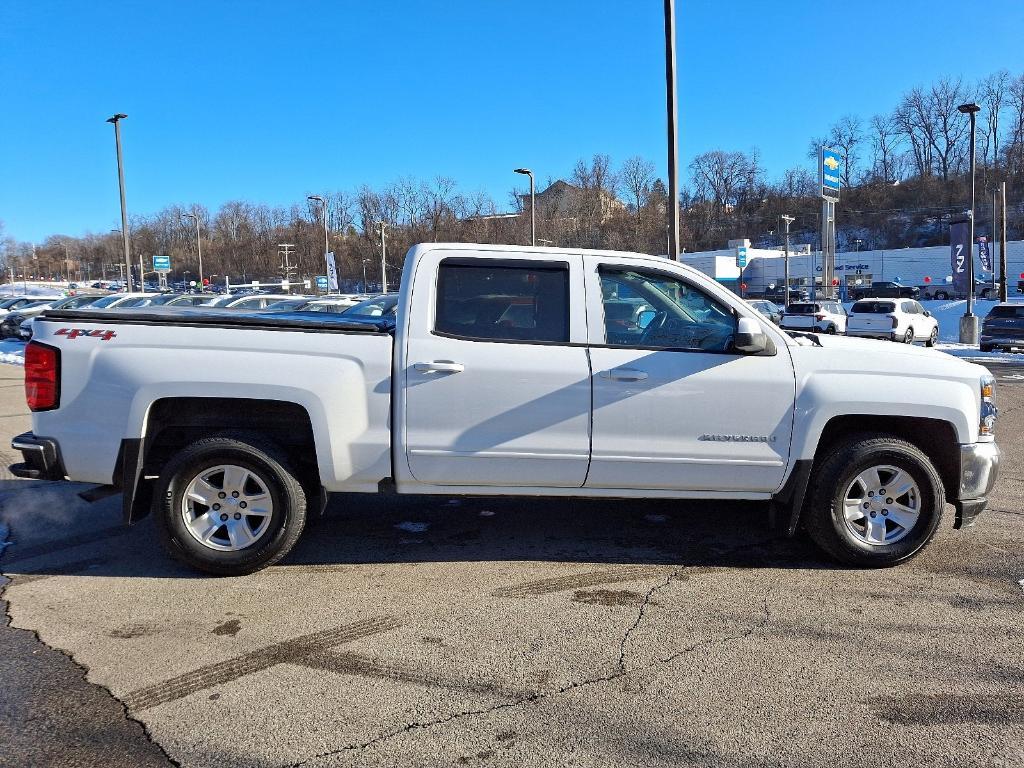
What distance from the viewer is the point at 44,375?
4.45 meters

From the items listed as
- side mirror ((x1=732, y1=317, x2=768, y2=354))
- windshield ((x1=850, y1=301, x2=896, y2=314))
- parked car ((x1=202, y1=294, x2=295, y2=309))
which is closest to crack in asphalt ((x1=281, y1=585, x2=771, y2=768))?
side mirror ((x1=732, y1=317, x2=768, y2=354))

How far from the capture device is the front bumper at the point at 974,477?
15.4ft

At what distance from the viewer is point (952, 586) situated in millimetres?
4477

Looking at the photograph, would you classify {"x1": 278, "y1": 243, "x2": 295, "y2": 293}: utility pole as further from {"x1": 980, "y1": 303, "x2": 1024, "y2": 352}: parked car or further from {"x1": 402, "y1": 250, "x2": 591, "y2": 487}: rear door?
{"x1": 402, "y1": 250, "x2": 591, "y2": 487}: rear door

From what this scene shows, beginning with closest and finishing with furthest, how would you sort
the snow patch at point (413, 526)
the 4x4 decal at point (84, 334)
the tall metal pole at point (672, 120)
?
the 4x4 decal at point (84, 334) → the snow patch at point (413, 526) → the tall metal pole at point (672, 120)

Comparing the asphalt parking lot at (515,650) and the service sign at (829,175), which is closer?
the asphalt parking lot at (515,650)

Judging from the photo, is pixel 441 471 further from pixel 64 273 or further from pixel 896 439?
pixel 64 273

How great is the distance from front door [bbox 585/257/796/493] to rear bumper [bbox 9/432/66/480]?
3.12 m

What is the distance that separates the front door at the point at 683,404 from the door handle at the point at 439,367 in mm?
803

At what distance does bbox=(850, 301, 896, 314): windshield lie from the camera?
26.1 m

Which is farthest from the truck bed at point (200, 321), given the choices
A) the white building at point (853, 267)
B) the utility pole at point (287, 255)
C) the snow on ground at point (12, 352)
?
the utility pole at point (287, 255)

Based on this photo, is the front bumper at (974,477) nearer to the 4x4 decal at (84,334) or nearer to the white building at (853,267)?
the 4x4 decal at (84,334)

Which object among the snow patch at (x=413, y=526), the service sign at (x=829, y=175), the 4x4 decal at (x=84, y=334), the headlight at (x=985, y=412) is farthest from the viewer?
the service sign at (x=829, y=175)

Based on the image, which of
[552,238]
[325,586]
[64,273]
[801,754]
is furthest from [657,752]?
[64,273]
